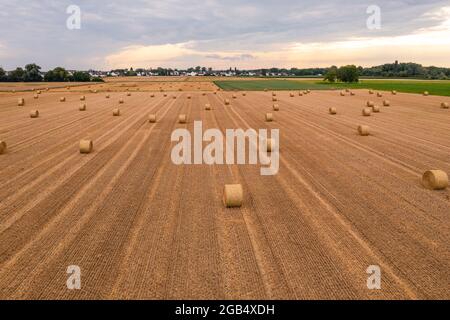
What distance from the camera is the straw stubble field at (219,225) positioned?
6.30m

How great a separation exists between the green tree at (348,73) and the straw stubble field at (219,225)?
103 meters

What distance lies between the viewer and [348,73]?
4464 inches

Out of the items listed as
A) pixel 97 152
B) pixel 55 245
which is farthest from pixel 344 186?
pixel 97 152

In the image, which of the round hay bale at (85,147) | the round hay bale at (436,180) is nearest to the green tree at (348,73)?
the round hay bale at (85,147)

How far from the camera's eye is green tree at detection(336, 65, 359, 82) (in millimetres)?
113056

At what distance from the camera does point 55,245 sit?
758 cm

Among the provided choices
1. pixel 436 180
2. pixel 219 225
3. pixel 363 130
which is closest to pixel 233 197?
pixel 219 225

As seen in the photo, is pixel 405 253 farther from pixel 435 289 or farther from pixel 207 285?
pixel 207 285

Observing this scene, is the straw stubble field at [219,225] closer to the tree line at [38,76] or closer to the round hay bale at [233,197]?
the round hay bale at [233,197]

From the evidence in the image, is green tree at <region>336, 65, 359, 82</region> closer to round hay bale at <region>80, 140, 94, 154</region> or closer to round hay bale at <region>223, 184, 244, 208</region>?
round hay bale at <region>80, 140, 94, 154</region>

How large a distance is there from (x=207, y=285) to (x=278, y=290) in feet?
3.75

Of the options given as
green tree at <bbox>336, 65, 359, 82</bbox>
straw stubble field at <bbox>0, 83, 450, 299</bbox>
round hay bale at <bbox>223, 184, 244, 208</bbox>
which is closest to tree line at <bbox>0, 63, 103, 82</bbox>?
green tree at <bbox>336, 65, 359, 82</bbox>

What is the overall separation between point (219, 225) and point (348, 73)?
114 m
